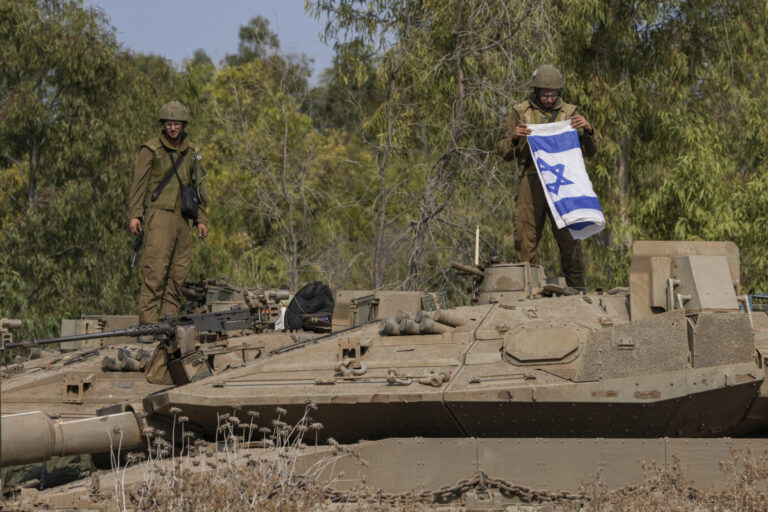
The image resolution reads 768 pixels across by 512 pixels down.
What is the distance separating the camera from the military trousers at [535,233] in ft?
38.8

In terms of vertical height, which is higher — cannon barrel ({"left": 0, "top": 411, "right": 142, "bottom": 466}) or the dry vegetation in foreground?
cannon barrel ({"left": 0, "top": 411, "right": 142, "bottom": 466})

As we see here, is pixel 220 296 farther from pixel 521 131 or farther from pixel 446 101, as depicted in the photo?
pixel 446 101

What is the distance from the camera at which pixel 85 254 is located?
23.7m

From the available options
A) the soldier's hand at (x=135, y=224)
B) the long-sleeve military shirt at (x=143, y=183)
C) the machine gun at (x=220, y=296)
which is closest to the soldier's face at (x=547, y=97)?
the machine gun at (x=220, y=296)

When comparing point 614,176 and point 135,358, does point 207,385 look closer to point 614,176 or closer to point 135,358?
point 135,358

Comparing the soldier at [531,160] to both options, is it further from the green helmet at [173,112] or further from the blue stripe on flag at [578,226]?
the green helmet at [173,112]

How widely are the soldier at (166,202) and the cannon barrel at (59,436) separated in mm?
3706

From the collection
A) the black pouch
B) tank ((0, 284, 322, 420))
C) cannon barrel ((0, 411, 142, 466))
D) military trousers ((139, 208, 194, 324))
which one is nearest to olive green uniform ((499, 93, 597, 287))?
tank ((0, 284, 322, 420))

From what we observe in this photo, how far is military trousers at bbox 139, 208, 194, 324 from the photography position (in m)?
12.3

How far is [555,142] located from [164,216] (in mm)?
4447

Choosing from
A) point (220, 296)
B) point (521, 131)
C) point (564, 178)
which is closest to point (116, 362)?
point (220, 296)

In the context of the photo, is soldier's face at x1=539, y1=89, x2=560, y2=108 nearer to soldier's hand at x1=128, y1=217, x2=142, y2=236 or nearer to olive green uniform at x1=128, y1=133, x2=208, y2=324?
olive green uniform at x1=128, y1=133, x2=208, y2=324

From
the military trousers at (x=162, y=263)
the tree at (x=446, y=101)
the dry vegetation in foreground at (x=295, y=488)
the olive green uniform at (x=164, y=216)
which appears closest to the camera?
the dry vegetation in foreground at (x=295, y=488)

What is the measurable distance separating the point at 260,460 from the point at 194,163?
543 centimetres
